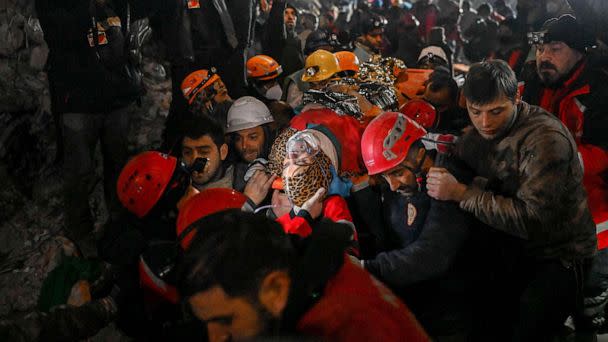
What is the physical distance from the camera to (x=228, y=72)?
6676 millimetres

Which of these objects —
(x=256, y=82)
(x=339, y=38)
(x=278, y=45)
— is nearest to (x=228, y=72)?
(x=256, y=82)

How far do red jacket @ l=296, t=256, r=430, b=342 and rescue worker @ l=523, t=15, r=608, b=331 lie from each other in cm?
238

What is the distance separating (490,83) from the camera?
2947mm

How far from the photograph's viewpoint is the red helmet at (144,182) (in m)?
3.46

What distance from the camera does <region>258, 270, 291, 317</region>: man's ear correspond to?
1508 mm

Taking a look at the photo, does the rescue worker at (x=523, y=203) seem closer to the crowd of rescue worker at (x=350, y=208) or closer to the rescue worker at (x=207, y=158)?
the crowd of rescue worker at (x=350, y=208)

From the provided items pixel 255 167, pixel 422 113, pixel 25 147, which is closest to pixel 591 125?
pixel 422 113

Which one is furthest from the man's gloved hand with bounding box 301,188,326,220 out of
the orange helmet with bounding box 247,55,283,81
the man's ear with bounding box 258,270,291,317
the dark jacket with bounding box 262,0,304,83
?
the dark jacket with bounding box 262,0,304,83

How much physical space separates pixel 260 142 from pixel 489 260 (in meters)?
2.44

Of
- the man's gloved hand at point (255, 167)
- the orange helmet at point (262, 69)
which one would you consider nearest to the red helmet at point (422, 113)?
the man's gloved hand at point (255, 167)

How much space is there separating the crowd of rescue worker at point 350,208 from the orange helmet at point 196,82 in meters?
0.77

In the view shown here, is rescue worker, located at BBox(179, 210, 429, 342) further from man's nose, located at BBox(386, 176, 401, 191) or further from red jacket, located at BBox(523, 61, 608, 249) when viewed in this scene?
red jacket, located at BBox(523, 61, 608, 249)

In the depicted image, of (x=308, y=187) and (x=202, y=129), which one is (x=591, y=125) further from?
(x=202, y=129)

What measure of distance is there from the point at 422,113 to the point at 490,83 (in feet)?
6.94
